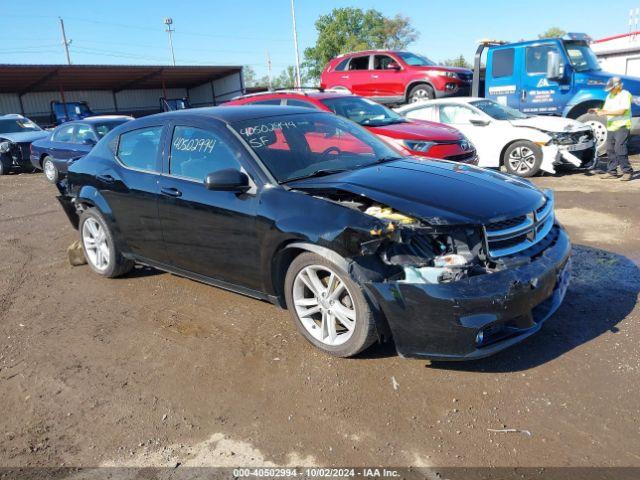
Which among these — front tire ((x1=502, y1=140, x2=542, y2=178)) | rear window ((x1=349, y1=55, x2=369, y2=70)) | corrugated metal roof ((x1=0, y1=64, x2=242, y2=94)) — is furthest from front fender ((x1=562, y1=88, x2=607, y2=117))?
corrugated metal roof ((x1=0, y1=64, x2=242, y2=94))

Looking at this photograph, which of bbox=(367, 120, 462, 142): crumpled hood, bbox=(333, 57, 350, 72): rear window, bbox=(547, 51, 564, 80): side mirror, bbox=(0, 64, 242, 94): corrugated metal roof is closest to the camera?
bbox=(367, 120, 462, 142): crumpled hood

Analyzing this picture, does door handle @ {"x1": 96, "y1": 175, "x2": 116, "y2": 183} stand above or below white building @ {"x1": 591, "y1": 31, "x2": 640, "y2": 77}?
below

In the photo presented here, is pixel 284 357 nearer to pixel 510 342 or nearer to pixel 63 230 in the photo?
pixel 510 342

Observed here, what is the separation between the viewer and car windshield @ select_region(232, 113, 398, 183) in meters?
3.97

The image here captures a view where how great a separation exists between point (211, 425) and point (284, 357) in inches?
31.3

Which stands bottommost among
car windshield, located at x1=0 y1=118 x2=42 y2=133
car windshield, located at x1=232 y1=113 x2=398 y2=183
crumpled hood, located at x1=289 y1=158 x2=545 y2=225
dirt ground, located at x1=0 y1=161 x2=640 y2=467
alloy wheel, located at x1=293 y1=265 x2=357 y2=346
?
dirt ground, located at x1=0 y1=161 x2=640 y2=467

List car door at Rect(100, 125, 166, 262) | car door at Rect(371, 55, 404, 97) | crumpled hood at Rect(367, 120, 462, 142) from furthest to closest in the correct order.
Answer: car door at Rect(371, 55, 404, 97)
crumpled hood at Rect(367, 120, 462, 142)
car door at Rect(100, 125, 166, 262)

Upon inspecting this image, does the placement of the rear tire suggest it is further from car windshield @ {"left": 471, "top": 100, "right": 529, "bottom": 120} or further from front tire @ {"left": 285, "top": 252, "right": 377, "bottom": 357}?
front tire @ {"left": 285, "top": 252, "right": 377, "bottom": 357}

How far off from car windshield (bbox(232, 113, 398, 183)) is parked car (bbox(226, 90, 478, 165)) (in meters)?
3.09

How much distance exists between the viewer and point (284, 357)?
12.0 feet

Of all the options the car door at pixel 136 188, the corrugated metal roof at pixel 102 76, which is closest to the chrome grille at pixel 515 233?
the car door at pixel 136 188

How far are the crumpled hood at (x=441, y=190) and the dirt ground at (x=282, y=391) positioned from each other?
948 mm

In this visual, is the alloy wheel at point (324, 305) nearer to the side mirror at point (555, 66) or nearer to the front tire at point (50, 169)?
the side mirror at point (555, 66)

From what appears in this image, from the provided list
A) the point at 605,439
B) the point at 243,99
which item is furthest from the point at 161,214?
the point at 243,99
